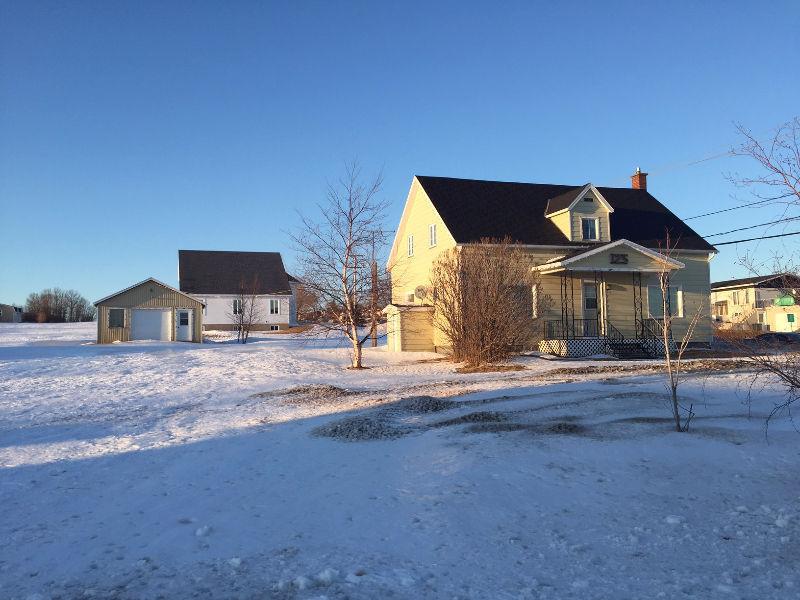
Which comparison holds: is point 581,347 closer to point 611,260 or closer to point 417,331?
point 611,260

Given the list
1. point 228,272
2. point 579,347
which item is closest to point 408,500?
point 579,347

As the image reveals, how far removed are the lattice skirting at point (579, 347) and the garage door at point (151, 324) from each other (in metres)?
21.8

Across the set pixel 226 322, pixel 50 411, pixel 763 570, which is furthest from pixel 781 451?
pixel 226 322

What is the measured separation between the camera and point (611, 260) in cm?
2467

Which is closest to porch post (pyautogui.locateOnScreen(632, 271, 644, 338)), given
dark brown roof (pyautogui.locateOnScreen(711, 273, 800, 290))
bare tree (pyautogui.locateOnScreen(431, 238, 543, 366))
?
bare tree (pyautogui.locateOnScreen(431, 238, 543, 366))

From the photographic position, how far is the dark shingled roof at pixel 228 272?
50938 millimetres

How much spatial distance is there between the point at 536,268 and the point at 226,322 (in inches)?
1316

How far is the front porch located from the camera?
24.2 meters

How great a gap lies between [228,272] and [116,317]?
17.9 metres

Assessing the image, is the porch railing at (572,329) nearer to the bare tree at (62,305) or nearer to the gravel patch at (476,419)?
the gravel patch at (476,419)

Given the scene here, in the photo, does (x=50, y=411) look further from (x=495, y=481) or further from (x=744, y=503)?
(x=744, y=503)

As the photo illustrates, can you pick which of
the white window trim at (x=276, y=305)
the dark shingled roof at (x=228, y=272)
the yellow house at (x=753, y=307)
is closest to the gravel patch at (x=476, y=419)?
the yellow house at (x=753, y=307)

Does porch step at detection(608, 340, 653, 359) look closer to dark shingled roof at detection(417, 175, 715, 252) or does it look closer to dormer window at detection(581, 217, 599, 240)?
dark shingled roof at detection(417, 175, 715, 252)

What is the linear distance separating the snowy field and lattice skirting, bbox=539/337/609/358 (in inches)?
459
